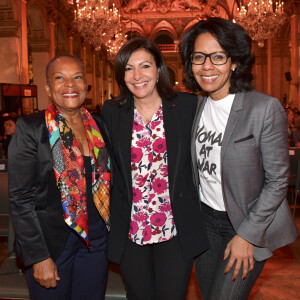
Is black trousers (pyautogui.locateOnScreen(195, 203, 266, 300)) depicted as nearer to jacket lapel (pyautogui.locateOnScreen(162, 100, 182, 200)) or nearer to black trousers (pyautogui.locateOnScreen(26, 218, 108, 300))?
jacket lapel (pyautogui.locateOnScreen(162, 100, 182, 200))

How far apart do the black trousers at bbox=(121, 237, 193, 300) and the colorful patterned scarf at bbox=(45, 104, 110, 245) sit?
247 mm

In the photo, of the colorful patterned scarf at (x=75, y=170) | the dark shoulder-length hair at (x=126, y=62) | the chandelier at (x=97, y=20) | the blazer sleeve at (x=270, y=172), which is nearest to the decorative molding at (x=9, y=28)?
the chandelier at (x=97, y=20)

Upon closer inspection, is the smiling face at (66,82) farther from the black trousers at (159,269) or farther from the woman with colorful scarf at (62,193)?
the black trousers at (159,269)

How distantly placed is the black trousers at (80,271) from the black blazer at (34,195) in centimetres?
9

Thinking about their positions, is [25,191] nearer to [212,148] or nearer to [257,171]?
[212,148]

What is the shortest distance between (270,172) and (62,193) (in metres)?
1.11

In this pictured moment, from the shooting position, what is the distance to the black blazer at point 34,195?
80.4 inches

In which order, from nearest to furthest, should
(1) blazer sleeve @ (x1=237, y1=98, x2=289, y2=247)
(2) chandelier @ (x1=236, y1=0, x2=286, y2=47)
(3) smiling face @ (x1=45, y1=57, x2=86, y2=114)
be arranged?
(1) blazer sleeve @ (x1=237, y1=98, x2=289, y2=247) → (3) smiling face @ (x1=45, y1=57, x2=86, y2=114) → (2) chandelier @ (x1=236, y1=0, x2=286, y2=47)

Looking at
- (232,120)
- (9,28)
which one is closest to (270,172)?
(232,120)

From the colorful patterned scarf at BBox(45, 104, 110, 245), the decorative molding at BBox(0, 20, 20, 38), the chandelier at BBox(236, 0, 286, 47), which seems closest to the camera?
the colorful patterned scarf at BBox(45, 104, 110, 245)

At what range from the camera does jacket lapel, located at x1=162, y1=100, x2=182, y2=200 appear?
2.22 meters

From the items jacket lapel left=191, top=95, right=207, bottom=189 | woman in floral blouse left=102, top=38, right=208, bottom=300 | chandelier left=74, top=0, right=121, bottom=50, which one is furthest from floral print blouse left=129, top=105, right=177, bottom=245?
chandelier left=74, top=0, right=121, bottom=50

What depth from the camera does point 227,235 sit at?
84.0 inches

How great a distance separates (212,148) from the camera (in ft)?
6.81
